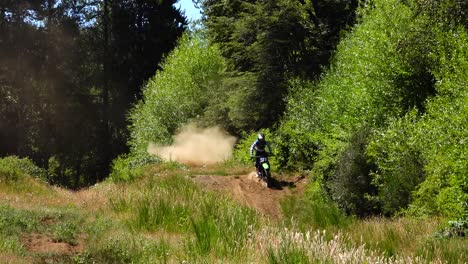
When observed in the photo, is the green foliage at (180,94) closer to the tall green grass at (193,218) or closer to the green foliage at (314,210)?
the green foliage at (314,210)

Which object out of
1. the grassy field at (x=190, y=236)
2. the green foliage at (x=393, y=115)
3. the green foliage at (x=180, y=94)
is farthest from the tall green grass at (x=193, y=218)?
the green foliage at (x=180, y=94)

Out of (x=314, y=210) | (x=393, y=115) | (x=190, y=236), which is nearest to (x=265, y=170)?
(x=314, y=210)

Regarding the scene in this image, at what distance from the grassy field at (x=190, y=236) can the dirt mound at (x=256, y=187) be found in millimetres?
4485

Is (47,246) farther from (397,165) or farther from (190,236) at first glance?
(397,165)

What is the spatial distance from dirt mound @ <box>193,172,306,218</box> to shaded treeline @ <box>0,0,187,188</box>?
30.9 meters

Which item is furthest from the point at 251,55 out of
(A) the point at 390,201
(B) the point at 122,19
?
(B) the point at 122,19

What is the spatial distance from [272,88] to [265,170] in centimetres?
908

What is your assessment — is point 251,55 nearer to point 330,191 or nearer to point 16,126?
point 330,191

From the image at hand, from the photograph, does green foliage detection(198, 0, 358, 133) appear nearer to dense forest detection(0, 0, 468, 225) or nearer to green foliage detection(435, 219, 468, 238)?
dense forest detection(0, 0, 468, 225)

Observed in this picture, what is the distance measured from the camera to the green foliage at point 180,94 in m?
41.8

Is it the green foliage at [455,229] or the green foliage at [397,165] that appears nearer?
the green foliage at [455,229]

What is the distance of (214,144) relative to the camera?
37.3 metres

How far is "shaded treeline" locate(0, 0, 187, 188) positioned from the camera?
5331 centimetres

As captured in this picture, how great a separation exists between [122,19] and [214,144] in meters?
24.8
